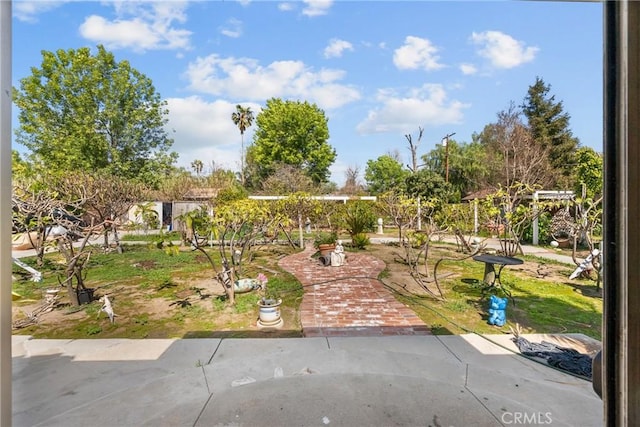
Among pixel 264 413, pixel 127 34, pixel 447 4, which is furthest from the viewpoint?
pixel 264 413

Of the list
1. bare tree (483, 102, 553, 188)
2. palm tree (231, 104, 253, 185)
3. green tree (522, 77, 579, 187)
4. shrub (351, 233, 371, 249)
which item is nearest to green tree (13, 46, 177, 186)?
shrub (351, 233, 371, 249)

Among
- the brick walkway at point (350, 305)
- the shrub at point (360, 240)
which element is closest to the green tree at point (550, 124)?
the shrub at point (360, 240)

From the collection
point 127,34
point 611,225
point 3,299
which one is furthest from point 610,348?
point 127,34

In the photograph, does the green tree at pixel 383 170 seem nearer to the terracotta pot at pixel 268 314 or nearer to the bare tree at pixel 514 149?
the bare tree at pixel 514 149

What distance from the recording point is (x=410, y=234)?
7047 millimetres

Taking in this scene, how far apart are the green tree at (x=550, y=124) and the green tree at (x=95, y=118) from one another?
22580 millimetres

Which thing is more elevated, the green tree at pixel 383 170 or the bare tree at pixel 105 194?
the green tree at pixel 383 170

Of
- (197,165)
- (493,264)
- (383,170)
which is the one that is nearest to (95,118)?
(493,264)

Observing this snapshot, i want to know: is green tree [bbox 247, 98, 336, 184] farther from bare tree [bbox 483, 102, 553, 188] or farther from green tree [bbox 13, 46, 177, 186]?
bare tree [bbox 483, 102, 553, 188]

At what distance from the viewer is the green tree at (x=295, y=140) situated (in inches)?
1010

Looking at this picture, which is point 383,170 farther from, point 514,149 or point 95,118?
→ point 95,118

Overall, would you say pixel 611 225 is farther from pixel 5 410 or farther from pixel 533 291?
pixel 533 291

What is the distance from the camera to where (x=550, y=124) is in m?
21.0

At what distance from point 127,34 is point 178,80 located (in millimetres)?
1752
